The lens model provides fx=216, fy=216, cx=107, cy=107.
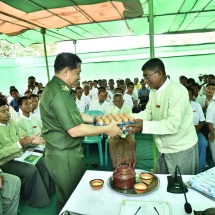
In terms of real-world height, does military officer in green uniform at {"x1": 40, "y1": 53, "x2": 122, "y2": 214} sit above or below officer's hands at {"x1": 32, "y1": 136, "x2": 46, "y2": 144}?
above

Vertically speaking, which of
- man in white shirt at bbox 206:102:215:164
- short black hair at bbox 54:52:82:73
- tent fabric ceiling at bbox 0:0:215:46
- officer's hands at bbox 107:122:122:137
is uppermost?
tent fabric ceiling at bbox 0:0:215:46

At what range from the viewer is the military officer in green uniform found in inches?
87.5

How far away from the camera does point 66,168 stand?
2418mm

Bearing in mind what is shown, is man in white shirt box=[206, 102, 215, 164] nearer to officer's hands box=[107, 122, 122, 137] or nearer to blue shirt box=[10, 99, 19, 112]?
officer's hands box=[107, 122, 122, 137]

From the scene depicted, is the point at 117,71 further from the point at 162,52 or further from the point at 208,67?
the point at 208,67

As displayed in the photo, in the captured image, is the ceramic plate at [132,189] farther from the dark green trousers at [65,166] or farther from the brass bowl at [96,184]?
the dark green trousers at [65,166]

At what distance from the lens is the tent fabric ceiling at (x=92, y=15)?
4.35 m

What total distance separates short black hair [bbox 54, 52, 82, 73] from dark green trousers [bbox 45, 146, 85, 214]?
912 millimetres

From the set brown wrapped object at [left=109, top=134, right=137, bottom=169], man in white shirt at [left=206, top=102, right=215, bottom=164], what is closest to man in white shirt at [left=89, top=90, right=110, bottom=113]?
brown wrapped object at [left=109, top=134, right=137, bottom=169]

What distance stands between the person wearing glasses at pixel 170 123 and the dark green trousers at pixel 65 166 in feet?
2.64

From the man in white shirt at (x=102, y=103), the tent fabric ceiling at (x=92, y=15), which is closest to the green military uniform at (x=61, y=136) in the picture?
the tent fabric ceiling at (x=92, y=15)

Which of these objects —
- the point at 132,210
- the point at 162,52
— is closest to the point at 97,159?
the point at 132,210

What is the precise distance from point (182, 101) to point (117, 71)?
1102 centimetres

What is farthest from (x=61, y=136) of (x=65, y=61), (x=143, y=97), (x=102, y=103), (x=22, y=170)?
(x=143, y=97)
